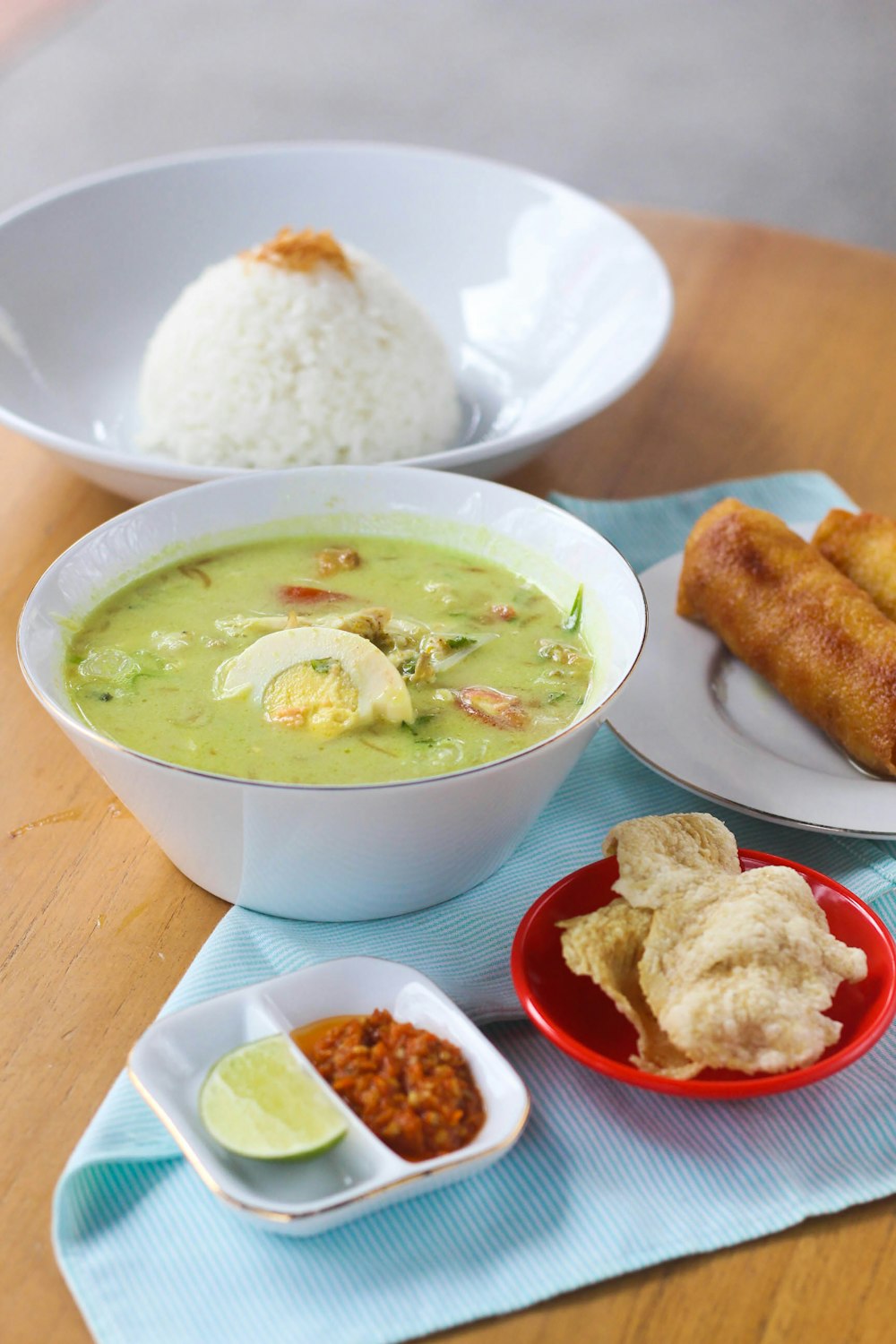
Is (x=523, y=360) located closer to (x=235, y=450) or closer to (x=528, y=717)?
(x=235, y=450)

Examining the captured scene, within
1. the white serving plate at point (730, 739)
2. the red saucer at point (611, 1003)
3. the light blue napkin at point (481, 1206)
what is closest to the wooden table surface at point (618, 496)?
the light blue napkin at point (481, 1206)

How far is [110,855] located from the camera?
1.59 meters

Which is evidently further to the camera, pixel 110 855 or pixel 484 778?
pixel 110 855

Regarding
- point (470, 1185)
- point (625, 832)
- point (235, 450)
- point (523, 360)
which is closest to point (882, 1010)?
point (625, 832)

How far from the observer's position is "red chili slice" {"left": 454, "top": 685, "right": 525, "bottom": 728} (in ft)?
4.98

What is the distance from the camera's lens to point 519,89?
7.74m

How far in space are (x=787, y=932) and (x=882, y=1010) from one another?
12 centimetres

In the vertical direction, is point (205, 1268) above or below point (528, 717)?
below

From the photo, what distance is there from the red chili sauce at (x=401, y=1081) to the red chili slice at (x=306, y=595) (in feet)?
2.14

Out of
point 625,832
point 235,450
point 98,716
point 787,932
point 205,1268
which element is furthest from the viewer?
point 235,450

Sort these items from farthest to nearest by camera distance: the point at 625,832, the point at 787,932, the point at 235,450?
the point at 235,450, the point at 625,832, the point at 787,932

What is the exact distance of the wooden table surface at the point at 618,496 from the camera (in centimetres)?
110

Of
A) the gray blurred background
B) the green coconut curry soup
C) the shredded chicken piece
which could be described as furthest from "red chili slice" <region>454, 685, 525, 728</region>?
the gray blurred background

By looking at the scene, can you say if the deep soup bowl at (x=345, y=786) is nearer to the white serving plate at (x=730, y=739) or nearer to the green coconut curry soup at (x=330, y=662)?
the green coconut curry soup at (x=330, y=662)
